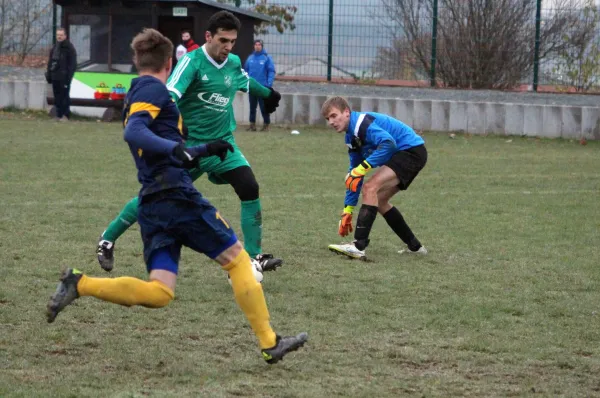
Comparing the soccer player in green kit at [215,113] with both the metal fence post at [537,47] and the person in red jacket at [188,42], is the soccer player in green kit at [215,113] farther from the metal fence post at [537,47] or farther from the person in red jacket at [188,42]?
the metal fence post at [537,47]

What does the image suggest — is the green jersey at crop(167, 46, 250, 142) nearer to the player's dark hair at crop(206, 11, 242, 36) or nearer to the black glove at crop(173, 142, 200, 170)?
the player's dark hair at crop(206, 11, 242, 36)

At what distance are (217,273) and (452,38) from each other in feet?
51.1

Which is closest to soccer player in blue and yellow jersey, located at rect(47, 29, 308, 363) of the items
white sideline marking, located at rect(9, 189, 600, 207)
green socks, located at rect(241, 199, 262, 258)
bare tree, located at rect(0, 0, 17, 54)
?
green socks, located at rect(241, 199, 262, 258)

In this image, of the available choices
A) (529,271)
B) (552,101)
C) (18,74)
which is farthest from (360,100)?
(529,271)

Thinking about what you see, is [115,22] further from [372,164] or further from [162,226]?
[162,226]

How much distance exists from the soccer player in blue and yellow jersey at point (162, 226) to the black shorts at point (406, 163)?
3475 mm

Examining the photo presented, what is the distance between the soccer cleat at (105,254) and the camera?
7.17 m

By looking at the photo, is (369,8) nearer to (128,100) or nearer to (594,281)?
(594,281)

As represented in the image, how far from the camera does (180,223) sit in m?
5.08

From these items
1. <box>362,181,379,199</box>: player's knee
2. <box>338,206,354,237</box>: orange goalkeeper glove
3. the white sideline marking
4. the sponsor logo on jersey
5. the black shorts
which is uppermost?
the sponsor logo on jersey

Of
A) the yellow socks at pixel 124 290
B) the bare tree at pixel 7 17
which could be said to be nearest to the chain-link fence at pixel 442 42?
the bare tree at pixel 7 17

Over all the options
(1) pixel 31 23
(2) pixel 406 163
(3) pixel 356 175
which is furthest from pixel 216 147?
(1) pixel 31 23

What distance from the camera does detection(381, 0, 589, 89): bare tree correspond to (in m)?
21.7

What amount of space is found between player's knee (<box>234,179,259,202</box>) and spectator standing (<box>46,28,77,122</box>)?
13.7 meters
